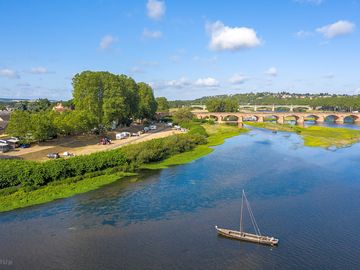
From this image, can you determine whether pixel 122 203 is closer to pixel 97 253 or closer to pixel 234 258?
pixel 97 253

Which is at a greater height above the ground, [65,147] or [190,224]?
[65,147]

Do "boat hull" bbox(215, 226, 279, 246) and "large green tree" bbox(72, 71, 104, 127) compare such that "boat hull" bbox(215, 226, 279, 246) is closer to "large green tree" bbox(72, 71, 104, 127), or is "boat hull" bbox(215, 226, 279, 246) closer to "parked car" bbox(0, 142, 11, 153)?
"parked car" bbox(0, 142, 11, 153)

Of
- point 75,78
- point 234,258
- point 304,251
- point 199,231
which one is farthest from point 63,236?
point 75,78

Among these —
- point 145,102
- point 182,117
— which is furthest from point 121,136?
point 182,117

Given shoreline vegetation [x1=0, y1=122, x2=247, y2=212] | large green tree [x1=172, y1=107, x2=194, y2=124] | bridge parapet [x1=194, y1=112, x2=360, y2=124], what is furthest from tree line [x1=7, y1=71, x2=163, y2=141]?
bridge parapet [x1=194, y1=112, x2=360, y2=124]

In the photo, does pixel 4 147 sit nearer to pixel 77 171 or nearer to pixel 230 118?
pixel 77 171
